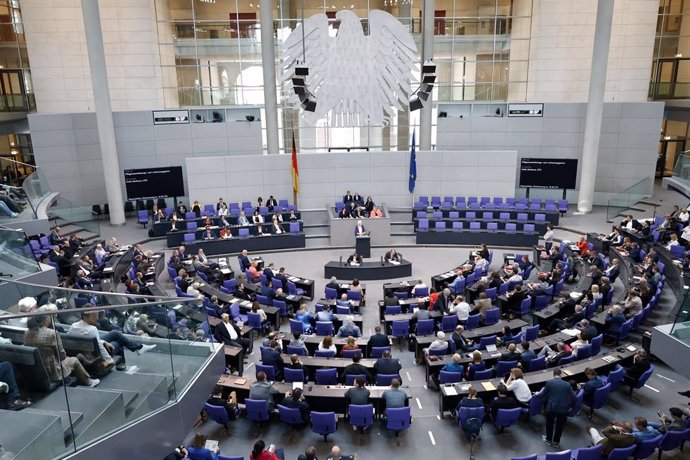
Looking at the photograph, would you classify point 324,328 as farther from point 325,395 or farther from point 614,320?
point 614,320

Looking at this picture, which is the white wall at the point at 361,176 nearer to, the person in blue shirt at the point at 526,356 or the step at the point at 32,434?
the person in blue shirt at the point at 526,356

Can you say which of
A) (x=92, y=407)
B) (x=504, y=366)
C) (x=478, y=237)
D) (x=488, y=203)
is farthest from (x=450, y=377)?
(x=488, y=203)

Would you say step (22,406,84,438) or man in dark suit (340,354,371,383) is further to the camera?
man in dark suit (340,354,371,383)

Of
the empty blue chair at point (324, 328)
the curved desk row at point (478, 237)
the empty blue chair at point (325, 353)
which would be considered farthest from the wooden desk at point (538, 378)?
the curved desk row at point (478, 237)

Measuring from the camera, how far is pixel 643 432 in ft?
25.8

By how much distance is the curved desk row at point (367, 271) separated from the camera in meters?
16.7

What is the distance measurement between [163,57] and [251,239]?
11421mm

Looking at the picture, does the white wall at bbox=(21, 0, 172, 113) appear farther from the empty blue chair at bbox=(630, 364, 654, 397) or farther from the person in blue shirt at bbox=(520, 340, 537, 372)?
the empty blue chair at bbox=(630, 364, 654, 397)

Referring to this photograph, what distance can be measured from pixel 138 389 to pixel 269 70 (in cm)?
1882

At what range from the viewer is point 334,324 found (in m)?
12.8

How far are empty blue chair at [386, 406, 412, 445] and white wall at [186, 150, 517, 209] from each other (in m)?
15.2

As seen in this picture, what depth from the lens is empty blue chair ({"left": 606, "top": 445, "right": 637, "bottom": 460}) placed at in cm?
750

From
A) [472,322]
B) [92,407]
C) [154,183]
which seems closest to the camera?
[92,407]

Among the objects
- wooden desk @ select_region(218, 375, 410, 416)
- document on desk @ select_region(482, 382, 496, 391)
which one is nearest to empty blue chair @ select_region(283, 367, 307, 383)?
wooden desk @ select_region(218, 375, 410, 416)
